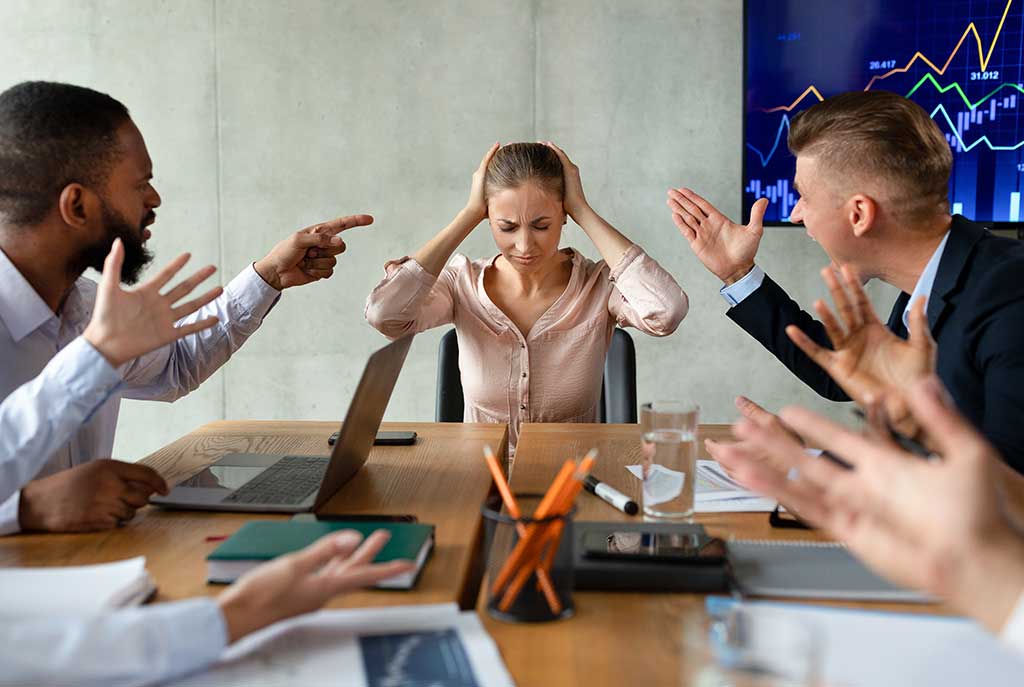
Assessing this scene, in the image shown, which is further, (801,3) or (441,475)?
(801,3)

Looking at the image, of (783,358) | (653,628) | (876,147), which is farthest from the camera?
(783,358)

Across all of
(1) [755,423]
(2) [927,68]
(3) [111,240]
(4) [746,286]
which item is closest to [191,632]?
(1) [755,423]

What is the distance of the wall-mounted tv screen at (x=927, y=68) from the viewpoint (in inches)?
121

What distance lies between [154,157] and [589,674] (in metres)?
3.17

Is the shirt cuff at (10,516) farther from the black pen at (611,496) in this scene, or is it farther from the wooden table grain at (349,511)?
the black pen at (611,496)

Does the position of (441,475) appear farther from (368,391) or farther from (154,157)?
(154,157)

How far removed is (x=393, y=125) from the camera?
11.5 ft

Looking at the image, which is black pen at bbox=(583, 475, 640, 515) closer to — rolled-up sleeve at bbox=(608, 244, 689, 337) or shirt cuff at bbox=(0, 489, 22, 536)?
shirt cuff at bbox=(0, 489, 22, 536)

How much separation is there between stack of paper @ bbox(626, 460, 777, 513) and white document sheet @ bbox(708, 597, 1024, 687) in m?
0.38

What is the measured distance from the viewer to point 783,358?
2.00 meters

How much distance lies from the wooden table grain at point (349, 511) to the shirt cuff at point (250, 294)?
0.83ft

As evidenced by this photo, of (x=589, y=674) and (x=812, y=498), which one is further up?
(x=812, y=498)

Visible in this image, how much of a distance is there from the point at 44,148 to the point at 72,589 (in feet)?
3.14

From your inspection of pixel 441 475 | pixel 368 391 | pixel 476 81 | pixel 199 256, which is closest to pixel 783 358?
pixel 441 475
